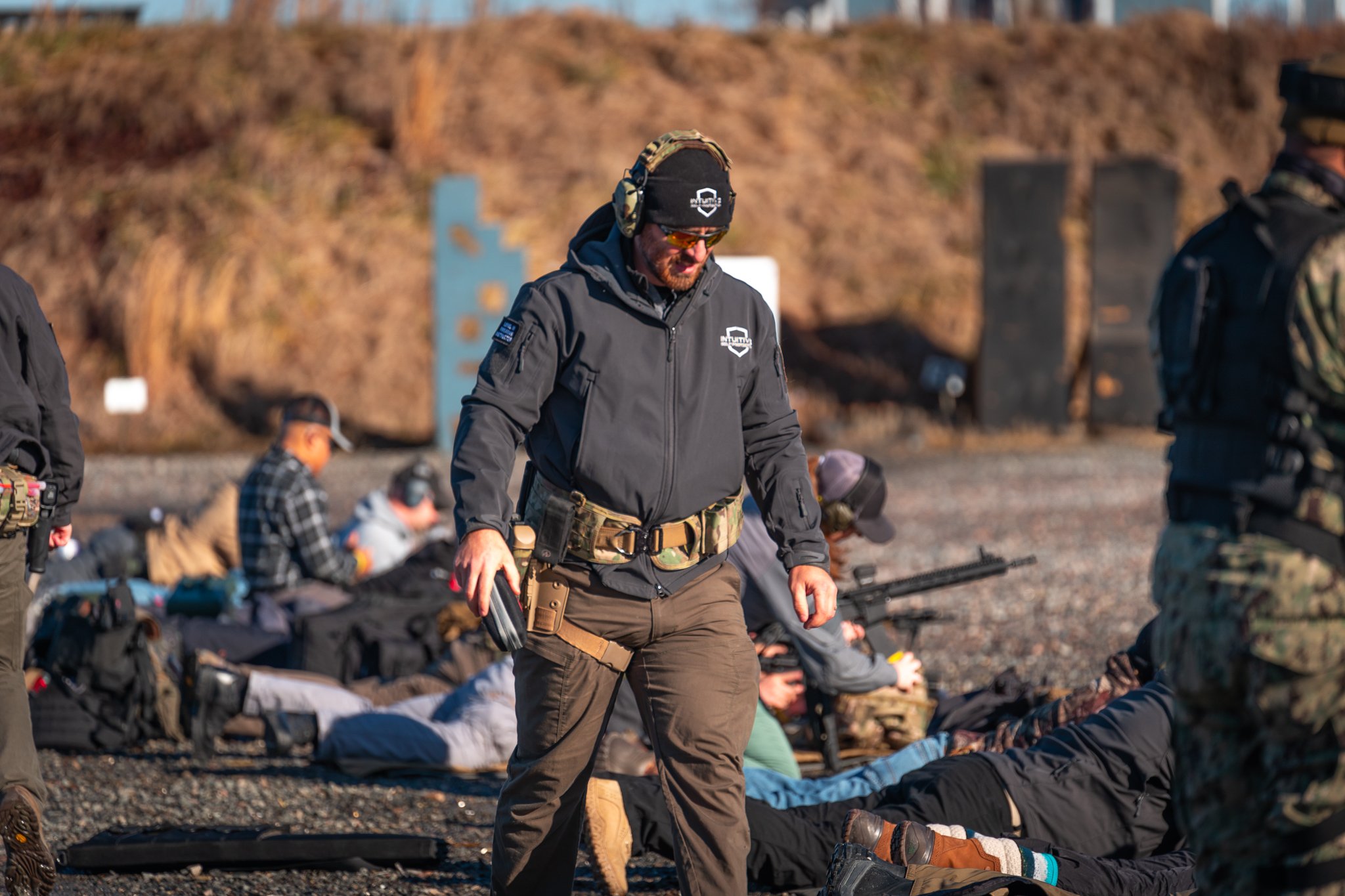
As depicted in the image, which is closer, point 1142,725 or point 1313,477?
point 1313,477

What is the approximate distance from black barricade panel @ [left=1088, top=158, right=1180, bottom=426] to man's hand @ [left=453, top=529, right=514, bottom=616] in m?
16.8

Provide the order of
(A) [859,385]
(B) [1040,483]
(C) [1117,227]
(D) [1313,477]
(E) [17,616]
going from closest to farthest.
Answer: (D) [1313,477], (E) [17,616], (B) [1040,483], (C) [1117,227], (A) [859,385]

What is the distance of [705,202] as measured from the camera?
332cm

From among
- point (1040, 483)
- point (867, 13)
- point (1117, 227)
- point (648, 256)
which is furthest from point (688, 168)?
point (867, 13)

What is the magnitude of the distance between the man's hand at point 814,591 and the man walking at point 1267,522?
0.89m

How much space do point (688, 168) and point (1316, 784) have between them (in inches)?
71.2

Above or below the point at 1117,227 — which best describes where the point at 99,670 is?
below

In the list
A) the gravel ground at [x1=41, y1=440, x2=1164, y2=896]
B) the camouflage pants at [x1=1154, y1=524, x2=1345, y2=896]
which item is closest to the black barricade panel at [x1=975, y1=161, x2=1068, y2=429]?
the gravel ground at [x1=41, y1=440, x2=1164, y2=896]

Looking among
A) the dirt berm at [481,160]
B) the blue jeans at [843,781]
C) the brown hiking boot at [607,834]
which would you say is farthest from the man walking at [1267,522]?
the dirt berm at [481,160]

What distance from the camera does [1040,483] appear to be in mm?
14891

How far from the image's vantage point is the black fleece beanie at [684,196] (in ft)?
10.8

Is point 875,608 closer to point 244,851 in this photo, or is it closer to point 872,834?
point 872,834

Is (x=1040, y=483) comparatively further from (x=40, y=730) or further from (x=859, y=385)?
(x=40, y=730)

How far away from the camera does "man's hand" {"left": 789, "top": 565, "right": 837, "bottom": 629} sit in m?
3.38
